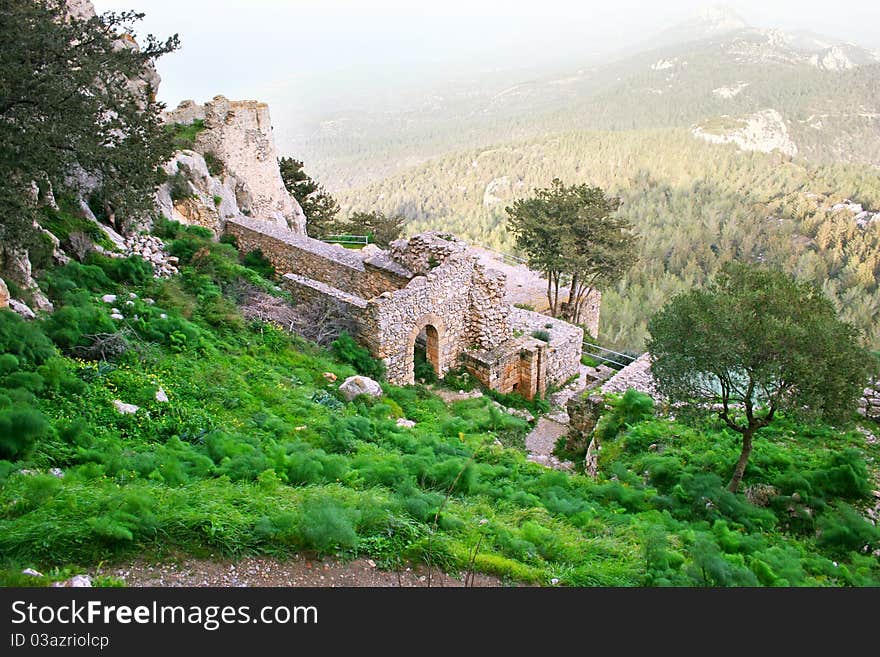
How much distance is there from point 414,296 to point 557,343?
536cm

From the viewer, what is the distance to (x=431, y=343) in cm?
1506

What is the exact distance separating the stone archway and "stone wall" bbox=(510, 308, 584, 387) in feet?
8.94

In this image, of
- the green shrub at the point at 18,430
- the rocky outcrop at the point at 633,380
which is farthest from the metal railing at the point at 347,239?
the green shrub at the point at 18,430

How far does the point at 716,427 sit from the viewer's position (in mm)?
10953

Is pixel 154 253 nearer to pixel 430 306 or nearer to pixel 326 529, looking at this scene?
pixel 430 306

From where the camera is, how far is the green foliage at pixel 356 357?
13.2 meters

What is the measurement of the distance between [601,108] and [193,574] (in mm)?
130518

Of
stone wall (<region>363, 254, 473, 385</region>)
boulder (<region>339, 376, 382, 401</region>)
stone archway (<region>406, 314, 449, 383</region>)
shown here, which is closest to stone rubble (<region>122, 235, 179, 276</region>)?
stone wall (<region>363, 254, 473, 385</region>)

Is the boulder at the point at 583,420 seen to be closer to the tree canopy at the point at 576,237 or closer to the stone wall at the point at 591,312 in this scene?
the tree canopy at the point at 576,237

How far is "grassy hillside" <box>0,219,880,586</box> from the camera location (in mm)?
5469

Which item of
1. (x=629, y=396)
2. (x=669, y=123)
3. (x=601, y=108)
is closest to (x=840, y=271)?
(x=629, y=396)

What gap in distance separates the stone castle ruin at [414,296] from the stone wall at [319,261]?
0.03 metres

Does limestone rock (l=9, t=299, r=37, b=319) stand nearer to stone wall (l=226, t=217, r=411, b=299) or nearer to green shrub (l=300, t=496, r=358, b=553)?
green shrub (l=300, t=496, r=358, b=553)
